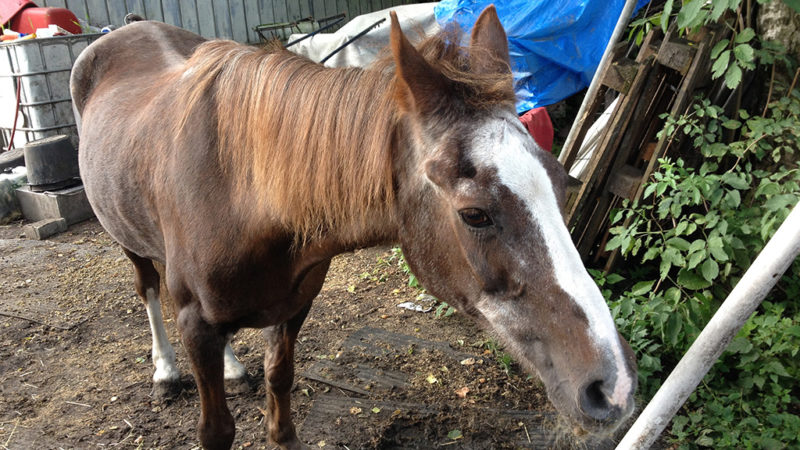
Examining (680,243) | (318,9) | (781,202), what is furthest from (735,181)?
(318,9)

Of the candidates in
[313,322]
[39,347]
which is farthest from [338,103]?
[39,347]

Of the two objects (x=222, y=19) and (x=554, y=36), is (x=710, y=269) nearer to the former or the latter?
(x=554, y=36)

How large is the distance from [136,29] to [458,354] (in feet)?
9.68

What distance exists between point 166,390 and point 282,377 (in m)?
0.95

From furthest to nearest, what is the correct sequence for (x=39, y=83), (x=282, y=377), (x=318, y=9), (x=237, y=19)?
(x=318, y=9)
(x=237, y=19)
(x=39, y=83)
(x=282, y=377)

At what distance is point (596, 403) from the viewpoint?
1.42m

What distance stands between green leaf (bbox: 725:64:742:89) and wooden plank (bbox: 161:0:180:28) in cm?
717

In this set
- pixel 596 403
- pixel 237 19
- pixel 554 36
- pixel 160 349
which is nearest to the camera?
pixel 596 403

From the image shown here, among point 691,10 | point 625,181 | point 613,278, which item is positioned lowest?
point 613,278

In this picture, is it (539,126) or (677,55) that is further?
(539,126)

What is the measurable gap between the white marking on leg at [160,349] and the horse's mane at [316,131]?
5.99 ft

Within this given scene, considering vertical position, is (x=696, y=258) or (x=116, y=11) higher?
(x=116, y=11)

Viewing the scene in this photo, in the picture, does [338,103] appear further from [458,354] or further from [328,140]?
[458,354]

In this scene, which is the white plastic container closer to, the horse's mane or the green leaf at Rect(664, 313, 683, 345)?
the horse's mane
